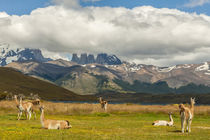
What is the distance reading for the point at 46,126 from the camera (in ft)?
83.5

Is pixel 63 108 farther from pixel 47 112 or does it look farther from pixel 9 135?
pixel 9 135

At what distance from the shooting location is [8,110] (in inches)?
2073

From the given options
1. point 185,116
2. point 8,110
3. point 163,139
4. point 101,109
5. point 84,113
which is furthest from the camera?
point 101,109

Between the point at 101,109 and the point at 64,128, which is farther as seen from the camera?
the point at 101,109

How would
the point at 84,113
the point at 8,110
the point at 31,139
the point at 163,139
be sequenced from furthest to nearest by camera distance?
the point at 84,113, the point at 8,110, the point at 163,139, the point at 31,139

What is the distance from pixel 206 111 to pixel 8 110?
3882cm

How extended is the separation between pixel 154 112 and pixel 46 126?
38219 mm

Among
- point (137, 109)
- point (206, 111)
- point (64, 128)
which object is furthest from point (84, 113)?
point (64, 128)

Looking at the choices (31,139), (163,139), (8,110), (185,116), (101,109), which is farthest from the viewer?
(101,109)

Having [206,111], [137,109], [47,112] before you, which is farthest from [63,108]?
[206,111]

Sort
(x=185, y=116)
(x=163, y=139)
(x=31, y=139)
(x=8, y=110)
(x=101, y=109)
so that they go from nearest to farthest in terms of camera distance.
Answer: (x=31, y=139), (x=163, y=139), (x=185, y=116), (x=8, y=110), (x=101, y=109)

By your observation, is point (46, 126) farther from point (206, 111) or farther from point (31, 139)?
point (206, 111)

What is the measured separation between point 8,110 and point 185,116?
124 ft

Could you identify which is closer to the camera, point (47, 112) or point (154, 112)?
point (47, 112)
